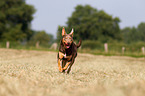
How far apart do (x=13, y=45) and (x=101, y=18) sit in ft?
117

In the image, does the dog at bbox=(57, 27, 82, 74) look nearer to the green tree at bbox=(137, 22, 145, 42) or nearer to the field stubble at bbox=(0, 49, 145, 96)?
the field stubble at bbox=(0, 49, 145, 96)

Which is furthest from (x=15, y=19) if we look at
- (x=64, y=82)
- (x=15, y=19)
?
(x=64, y=82)

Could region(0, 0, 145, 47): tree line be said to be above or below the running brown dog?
above

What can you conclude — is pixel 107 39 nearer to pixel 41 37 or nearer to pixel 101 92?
pixel 41 37

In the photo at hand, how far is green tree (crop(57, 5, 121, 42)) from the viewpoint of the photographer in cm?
6216

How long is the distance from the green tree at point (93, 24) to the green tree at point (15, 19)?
14.6 meters

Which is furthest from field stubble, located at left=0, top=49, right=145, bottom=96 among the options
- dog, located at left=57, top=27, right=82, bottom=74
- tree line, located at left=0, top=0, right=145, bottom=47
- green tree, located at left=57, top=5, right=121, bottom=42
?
green tree, located at left=57, top=5, right=121, bottom=42

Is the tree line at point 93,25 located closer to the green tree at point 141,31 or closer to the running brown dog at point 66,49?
the green tree at point 141,31

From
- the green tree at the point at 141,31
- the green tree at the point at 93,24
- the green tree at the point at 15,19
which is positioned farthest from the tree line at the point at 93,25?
the green tree at the point at 141,31

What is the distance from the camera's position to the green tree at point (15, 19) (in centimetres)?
5781

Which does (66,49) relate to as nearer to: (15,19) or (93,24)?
(93,24)

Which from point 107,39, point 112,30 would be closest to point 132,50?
point 107,39

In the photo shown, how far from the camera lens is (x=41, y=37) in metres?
106

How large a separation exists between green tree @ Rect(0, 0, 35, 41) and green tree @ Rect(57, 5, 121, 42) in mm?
14628
